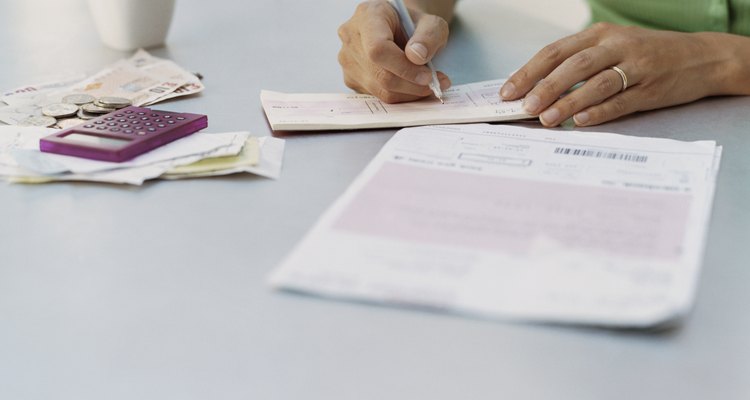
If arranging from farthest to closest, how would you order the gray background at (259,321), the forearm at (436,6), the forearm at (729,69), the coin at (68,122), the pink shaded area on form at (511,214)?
the forearm at (436,6), the forearm at (729,69), the coin at (68,122), the pink shaded area on form at (511,214), the gray background at (259,321)

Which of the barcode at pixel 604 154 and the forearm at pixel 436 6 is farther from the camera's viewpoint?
the forearm at pixel 436 6

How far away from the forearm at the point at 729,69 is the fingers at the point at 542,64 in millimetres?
165

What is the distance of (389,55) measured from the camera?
1078 millimetres

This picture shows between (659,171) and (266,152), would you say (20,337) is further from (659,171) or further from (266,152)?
(659,171)

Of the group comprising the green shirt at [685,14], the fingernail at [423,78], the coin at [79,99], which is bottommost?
the green shirt at [685,14]

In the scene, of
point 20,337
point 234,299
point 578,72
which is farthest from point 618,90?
point 20,337

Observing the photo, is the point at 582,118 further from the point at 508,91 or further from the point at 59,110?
the point at 59,110

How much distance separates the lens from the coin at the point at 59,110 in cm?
105

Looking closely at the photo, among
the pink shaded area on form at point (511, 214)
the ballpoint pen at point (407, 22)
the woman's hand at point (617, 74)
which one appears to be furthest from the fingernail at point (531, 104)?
the pink shaded area on form at point (511, 214)

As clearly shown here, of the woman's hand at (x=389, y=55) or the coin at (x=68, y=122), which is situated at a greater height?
the coin at (x=68, y=122)

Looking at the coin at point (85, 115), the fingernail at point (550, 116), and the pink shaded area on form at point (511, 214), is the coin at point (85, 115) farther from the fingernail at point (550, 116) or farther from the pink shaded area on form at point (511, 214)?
the fingernail at point (550, 116)

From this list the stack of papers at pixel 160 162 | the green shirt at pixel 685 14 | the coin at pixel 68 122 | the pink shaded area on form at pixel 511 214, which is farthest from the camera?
the green shirt at pixel 685 14

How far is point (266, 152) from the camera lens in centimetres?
95

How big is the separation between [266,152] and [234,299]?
308 millimetres
